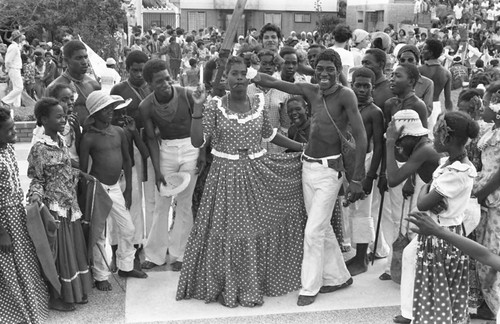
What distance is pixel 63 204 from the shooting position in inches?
186

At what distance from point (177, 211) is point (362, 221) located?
5.60ft

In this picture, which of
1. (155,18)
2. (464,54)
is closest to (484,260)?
(464,54)

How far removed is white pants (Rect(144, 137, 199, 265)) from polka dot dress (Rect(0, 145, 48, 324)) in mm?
1378

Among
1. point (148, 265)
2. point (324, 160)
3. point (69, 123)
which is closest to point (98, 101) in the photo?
point (69, 123)

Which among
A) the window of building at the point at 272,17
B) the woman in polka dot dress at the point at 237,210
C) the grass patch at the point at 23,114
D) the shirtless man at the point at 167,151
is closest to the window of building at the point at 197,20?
the window of building at the point at 272,17

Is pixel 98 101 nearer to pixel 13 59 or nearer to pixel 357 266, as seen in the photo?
pixel 357 266

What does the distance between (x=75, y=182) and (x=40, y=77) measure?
11.6m

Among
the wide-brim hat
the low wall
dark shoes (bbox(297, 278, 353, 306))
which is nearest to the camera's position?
dark shoes (bbox(297, 278, 353, 306))

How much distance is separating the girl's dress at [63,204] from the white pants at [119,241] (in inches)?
7.9

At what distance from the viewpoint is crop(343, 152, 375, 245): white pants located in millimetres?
5691

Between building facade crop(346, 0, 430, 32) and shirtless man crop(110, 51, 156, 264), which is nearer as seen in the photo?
shirtless man crop(110, 51, 156, 264)

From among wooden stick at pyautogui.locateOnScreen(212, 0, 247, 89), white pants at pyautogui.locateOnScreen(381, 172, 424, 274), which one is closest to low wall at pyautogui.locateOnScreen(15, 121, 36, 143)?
wooden stick at pyautogui.locateOnScreen(212, 0, 247, 89)

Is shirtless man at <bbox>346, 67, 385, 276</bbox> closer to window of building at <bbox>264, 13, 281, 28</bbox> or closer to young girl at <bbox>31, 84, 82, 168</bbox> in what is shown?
young girl at <bbox>31, 84, 82, 168</bbox>

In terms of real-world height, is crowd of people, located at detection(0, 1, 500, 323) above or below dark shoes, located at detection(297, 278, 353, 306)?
above
